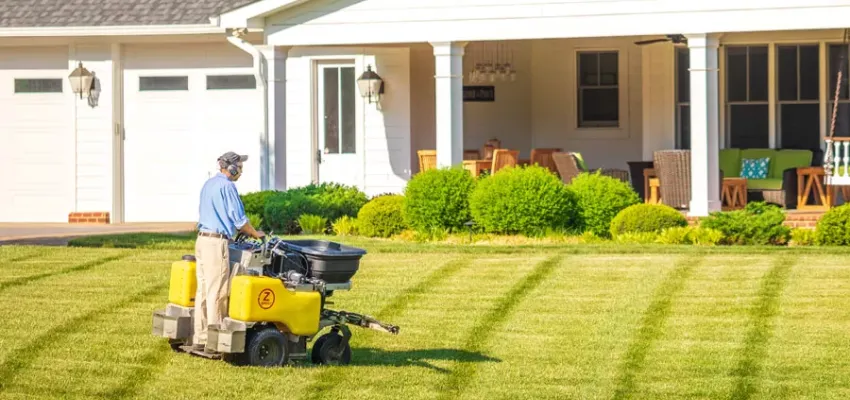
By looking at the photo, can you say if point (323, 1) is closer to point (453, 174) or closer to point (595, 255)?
point (453, 174)

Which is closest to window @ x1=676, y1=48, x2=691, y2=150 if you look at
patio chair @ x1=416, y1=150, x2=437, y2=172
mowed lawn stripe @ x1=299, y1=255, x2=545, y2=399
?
patio chair @ x1=416, y1=150, x2=437, y2=172

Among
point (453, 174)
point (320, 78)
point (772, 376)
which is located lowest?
point (772, 376)

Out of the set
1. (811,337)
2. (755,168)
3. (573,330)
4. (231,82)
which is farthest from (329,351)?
(231,82)

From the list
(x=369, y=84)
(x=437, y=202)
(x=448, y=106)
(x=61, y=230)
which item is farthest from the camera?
(x=369, y=84)

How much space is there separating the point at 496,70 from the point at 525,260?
7550 millimetres

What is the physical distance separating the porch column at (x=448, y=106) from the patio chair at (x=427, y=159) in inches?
51.3

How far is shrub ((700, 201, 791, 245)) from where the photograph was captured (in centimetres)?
1855

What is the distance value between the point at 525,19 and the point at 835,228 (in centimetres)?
510

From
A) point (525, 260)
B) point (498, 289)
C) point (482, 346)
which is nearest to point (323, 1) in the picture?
point (525, 260)

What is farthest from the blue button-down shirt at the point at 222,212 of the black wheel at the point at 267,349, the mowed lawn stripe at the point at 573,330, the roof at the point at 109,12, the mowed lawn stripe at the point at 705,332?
the roof at the point at 109,12

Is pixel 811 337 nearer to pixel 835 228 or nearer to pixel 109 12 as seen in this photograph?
pixel 835 228

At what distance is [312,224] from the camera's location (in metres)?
20.4

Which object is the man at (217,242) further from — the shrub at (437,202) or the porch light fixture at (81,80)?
the porch light fixture at (81,80)

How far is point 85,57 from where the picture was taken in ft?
79.2
